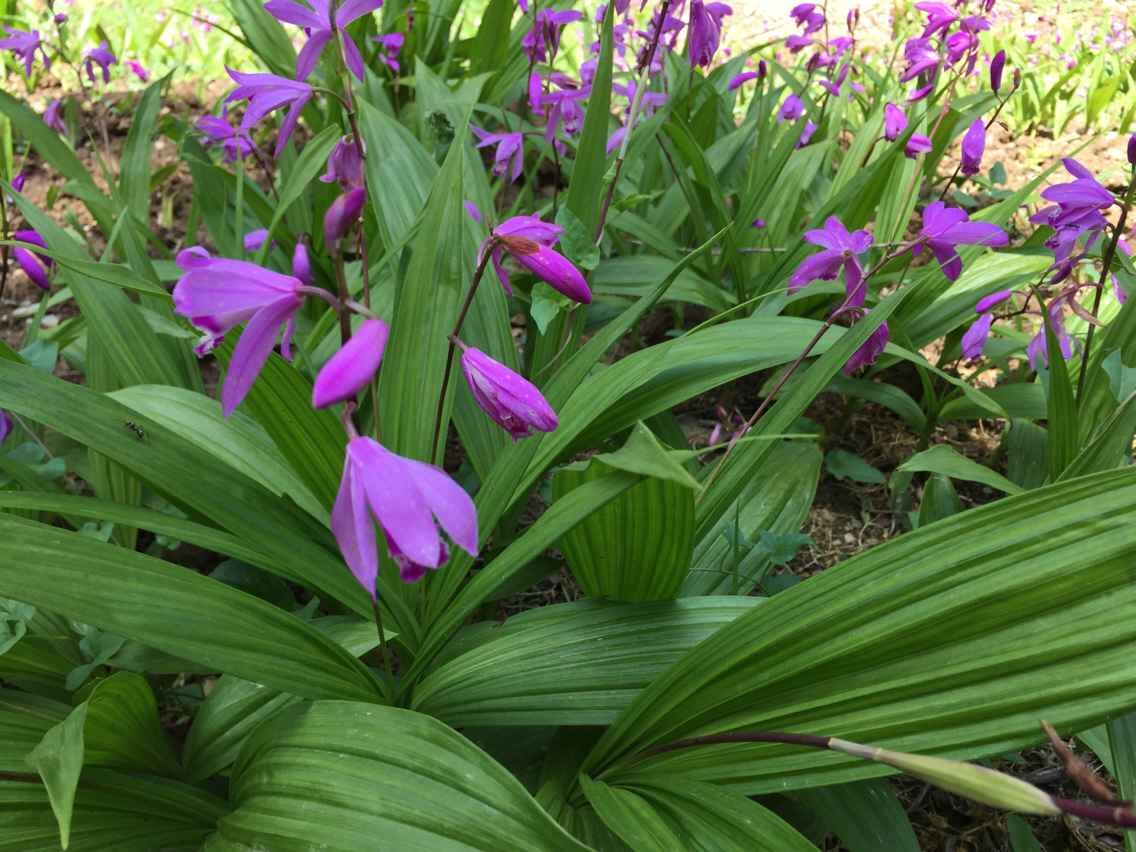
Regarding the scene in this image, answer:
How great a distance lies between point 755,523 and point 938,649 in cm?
74

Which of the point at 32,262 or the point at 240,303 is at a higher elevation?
the point at 240,303

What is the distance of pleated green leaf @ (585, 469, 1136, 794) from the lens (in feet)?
2.80

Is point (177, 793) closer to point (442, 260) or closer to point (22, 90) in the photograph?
point (442, 260)

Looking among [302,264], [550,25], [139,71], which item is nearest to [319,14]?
[302,264]

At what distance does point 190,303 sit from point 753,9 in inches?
208

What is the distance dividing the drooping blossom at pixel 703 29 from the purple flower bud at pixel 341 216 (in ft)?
4.16

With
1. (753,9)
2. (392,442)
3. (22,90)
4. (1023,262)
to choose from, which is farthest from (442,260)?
(753,9)

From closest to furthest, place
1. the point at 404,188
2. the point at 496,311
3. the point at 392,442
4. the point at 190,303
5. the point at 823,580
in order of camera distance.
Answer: the point at 190,303 → the point at 823,580 → the point at 392,442 → the point at 496,311 → the point at 404,188

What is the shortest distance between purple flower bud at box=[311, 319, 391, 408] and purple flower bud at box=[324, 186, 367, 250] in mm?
130

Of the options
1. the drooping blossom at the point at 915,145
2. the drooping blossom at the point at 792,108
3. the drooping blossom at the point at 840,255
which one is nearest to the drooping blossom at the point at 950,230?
the drooping blossom at the point at 840,255

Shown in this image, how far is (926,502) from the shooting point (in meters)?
1.58

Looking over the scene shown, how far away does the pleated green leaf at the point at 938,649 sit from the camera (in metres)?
0.85

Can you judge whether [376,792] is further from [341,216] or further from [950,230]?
[950,230]

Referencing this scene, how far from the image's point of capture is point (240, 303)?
82 centimetres
